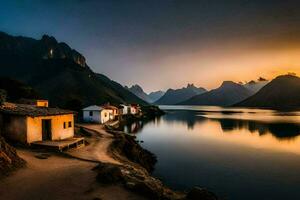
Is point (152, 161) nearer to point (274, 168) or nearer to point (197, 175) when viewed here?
point (197, 175)

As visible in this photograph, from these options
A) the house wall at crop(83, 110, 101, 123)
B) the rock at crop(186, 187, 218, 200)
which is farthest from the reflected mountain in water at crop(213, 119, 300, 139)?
the rock at crop(186, 187, 218, 200)

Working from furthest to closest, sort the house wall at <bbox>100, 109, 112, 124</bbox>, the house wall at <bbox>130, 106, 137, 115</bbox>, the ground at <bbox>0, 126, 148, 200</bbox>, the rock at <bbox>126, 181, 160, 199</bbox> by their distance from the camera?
the house wall at <bbox>130, 106, 137, 115</bbox>
the house wall at <bbox>100, 109, 112, 124</bbox>
the rock at <bbox>126, 181, 160, 199</bbox>
the ground at <bbox>0, 126, 148, 200</bbox>

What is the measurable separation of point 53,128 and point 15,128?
4.76 metres

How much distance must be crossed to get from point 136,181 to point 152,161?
2579cm

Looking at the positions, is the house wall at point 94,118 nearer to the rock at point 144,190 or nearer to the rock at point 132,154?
the rock at point 132,154

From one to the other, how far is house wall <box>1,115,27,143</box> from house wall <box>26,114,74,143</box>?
0.56 meters

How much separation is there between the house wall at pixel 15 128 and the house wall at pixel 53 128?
563 millimetres

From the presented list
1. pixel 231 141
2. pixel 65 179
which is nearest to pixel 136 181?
pixel 65 179

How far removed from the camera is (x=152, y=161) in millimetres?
43719

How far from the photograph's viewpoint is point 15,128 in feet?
97.7

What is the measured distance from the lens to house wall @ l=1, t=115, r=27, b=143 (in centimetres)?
2955

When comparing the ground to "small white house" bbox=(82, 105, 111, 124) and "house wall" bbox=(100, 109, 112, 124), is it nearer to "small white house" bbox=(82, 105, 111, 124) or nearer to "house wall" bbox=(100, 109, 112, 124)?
"small white house" bbox=(82, 105, 111, 124)

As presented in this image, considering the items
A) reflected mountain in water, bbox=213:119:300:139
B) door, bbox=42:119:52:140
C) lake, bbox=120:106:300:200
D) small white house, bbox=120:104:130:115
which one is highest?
small white house, bbox=120:104:130:115

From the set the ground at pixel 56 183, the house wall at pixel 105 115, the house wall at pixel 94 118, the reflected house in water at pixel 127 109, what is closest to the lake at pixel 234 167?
the ground at pixel 56 183
